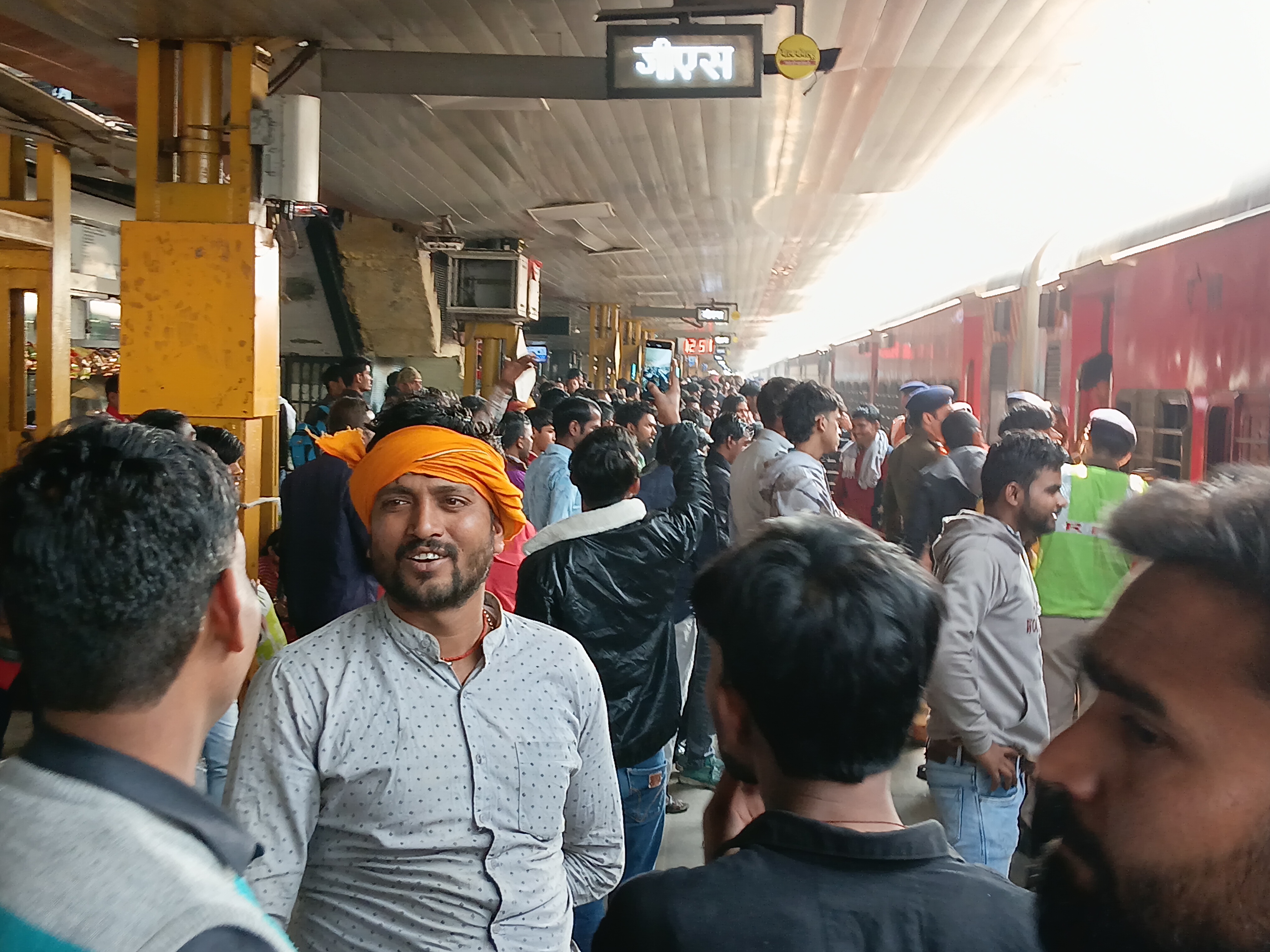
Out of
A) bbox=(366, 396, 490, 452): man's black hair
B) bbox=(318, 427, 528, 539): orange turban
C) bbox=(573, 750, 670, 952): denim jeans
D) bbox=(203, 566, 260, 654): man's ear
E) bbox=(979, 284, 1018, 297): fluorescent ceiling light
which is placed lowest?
bbox=(573, 750, 670, 952): denim jeans

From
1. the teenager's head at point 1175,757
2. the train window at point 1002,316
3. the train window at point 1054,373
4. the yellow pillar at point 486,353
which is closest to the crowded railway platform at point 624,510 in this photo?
the teenager's head at point 1175,757

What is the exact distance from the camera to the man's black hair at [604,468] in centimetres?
310

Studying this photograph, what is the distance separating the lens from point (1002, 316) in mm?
9297

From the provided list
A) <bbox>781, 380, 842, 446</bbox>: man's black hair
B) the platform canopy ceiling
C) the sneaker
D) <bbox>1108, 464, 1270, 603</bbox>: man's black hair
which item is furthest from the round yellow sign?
<bbox>1108, 464, 1270, 603</bbox>: man's black hair

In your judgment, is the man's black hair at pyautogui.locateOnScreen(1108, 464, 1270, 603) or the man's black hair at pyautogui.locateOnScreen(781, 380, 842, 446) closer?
the man's black hair at pyautogui.locateOnScreen(1108, 464, 1270, 603)

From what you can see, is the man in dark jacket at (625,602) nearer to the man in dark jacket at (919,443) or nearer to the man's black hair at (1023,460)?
the man's black hair at (1023,460)

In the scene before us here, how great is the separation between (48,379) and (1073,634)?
6.37 metres

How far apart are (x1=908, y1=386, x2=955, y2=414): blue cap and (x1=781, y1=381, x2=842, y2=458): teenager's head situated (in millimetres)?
1577

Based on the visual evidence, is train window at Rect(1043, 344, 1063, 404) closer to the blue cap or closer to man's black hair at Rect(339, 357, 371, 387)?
the blue cap

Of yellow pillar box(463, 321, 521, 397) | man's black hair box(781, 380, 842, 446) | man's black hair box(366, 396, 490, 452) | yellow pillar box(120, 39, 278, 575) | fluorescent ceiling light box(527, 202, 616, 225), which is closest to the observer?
man's black hair box(366, 396, 490, 452)

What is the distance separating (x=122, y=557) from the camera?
1038 mm

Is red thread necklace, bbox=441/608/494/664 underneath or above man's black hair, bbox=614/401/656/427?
underneath

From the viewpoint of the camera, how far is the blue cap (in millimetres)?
6027

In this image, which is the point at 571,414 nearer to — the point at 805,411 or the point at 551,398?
the point at 805,411
